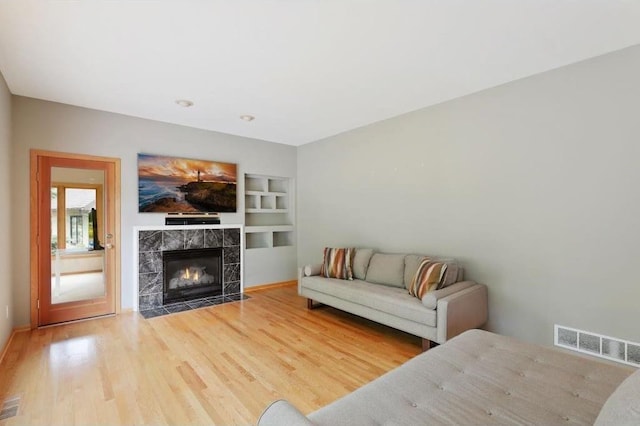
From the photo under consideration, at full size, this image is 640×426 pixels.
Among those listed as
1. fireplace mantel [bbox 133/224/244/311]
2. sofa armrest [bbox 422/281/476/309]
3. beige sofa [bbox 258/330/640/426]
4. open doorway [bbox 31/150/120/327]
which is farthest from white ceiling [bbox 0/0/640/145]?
beige sofa [bbox 258/330/640/426]

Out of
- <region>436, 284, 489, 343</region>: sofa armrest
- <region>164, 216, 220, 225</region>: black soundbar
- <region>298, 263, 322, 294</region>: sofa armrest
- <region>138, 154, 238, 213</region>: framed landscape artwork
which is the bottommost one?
<region>436, 284, 489, 343</region>: sofa armrest

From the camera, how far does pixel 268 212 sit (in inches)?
227

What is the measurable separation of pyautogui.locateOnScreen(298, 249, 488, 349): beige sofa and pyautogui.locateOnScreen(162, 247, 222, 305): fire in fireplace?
154 cm

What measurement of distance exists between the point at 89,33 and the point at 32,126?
211 centimetres

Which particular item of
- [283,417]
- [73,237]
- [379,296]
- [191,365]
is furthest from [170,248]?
[283,417]

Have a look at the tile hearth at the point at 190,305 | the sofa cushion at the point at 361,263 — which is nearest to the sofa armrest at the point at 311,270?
the sofa cushion at the point at 361,263

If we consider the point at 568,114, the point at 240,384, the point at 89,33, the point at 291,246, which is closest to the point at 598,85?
the point at 568,114

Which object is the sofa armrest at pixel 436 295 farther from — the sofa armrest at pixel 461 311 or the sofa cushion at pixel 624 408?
the sofa cushion at pixel 624 408

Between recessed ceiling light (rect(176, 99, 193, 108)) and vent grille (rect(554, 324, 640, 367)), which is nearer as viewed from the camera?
vent grille (rect(554, 324, 640, 367))

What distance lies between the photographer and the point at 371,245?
15.0ft

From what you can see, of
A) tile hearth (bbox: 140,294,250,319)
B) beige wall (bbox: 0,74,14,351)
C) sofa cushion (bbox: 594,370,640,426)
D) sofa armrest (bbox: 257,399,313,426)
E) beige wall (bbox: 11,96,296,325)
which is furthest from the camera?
tile hearth (bbox: 140,294,250,319)

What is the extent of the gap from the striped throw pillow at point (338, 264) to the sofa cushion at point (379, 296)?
0.14 m

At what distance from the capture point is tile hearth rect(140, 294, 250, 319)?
13.5ft

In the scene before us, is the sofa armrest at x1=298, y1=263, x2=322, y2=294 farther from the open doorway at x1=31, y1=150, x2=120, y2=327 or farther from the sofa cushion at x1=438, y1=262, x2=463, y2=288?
the open doorway at x1=31, y1=150, x2=120, y2=327
